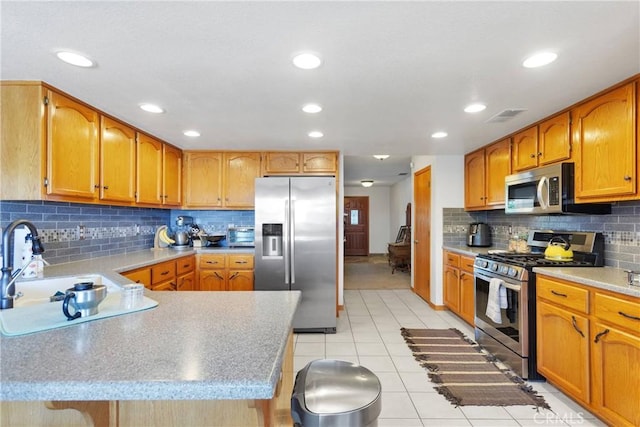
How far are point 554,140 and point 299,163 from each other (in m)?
2.51

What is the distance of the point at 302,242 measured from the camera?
11.5 feet

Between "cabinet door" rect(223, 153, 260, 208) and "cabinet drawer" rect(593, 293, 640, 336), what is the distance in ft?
10.7

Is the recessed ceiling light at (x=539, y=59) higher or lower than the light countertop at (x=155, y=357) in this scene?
higher

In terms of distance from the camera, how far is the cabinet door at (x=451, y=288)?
12.6ft

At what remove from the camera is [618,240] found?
2416mm

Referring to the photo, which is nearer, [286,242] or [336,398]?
[336,398]

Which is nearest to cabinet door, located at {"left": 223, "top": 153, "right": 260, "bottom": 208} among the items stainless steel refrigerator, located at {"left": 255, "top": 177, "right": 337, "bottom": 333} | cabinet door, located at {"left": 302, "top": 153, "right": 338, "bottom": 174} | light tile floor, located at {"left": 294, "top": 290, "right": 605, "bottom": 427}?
stainless steel refrigerator, located at {"left": 255, "top": 177, "right": 337, "bottom": 333}

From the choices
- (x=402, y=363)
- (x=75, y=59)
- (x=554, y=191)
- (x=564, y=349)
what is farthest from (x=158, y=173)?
(x=564, y=349)

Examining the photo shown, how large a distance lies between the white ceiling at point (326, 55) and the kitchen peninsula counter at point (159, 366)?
3.95ft

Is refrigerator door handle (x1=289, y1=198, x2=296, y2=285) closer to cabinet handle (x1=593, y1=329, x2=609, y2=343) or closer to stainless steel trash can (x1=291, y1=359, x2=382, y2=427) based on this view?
stainless steel trash can (x1=291, y1=359, x2=382, y2=427)

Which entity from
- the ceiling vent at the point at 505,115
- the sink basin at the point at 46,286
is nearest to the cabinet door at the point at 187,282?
the sink basin at the point at 46,286

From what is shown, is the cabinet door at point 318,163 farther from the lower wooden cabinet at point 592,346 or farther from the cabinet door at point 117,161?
the lower wooden cabinet at point 592,346

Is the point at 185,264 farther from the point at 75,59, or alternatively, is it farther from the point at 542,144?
the point at 542,144

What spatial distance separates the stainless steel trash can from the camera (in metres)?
1.08
